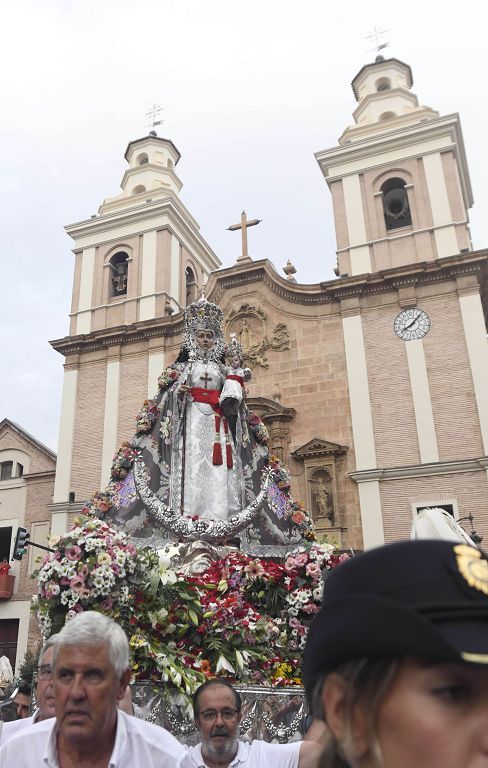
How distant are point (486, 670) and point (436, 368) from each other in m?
16.9

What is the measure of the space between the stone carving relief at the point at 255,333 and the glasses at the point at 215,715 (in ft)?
51.5

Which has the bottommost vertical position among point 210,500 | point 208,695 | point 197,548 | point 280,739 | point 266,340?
point 280,739

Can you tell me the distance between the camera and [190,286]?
25.0 meters

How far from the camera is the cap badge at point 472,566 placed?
0.96 metres

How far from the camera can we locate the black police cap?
90cm

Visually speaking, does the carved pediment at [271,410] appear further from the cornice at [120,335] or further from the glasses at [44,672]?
the glasses at [44,672]

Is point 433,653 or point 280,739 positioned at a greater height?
point 433,653

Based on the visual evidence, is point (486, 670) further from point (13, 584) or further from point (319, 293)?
point (13, 584)

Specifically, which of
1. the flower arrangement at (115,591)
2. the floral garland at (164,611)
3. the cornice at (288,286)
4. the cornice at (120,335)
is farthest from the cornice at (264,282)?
the flower arrangement at (115,591)

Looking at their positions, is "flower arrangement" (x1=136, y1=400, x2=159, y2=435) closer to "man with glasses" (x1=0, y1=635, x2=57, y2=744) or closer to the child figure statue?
the child figure statue

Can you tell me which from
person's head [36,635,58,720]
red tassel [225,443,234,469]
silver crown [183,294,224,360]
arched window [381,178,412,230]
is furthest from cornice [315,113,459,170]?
person's head [36,635,58,720]

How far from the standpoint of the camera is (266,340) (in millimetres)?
19422

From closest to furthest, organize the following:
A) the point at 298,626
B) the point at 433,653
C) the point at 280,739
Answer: the point at 433,653 → the point at 280,739 → the point at 298,626

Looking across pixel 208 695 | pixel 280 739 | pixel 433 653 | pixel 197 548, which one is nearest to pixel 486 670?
pixel 433 653
